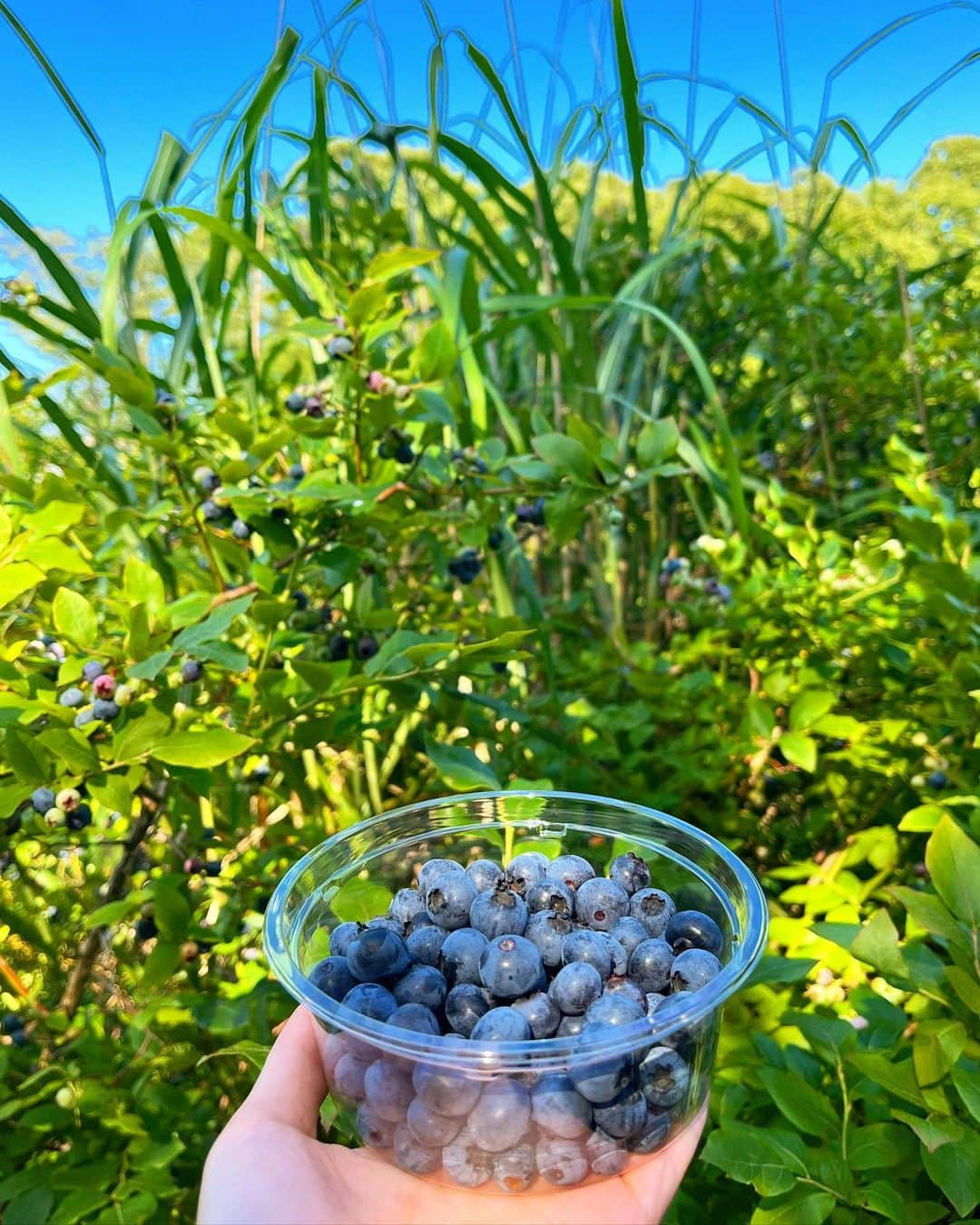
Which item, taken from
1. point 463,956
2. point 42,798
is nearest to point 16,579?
point 42,798

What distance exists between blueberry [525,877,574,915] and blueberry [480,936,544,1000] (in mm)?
57

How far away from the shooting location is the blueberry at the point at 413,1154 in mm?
522

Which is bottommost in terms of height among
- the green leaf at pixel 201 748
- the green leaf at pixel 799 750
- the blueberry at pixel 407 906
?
the green leaf at pixel 799 750

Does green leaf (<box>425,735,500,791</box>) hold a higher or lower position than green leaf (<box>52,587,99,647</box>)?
lower

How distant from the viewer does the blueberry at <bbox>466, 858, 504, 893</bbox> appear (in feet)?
2.05

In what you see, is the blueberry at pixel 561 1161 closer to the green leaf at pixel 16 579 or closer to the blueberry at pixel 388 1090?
the blueberry at pixel 388 1090

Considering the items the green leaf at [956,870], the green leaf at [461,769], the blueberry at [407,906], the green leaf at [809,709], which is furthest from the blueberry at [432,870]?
the green leaf at [809,709]

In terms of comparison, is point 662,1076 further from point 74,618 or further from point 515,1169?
point 74,618

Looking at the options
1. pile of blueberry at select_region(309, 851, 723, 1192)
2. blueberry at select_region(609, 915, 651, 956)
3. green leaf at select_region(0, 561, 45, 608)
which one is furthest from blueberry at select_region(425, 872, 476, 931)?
green leaf at select_region(0, 561, 45, 608)

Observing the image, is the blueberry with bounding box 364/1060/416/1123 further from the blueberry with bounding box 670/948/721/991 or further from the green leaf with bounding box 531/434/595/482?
the green leaf with bounding box 531/434/595/482

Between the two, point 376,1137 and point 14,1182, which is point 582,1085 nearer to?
point 376,1137

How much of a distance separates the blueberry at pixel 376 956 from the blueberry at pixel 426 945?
3 cm

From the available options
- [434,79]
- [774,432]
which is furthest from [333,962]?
[774,432]

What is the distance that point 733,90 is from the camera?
5.28 feet
